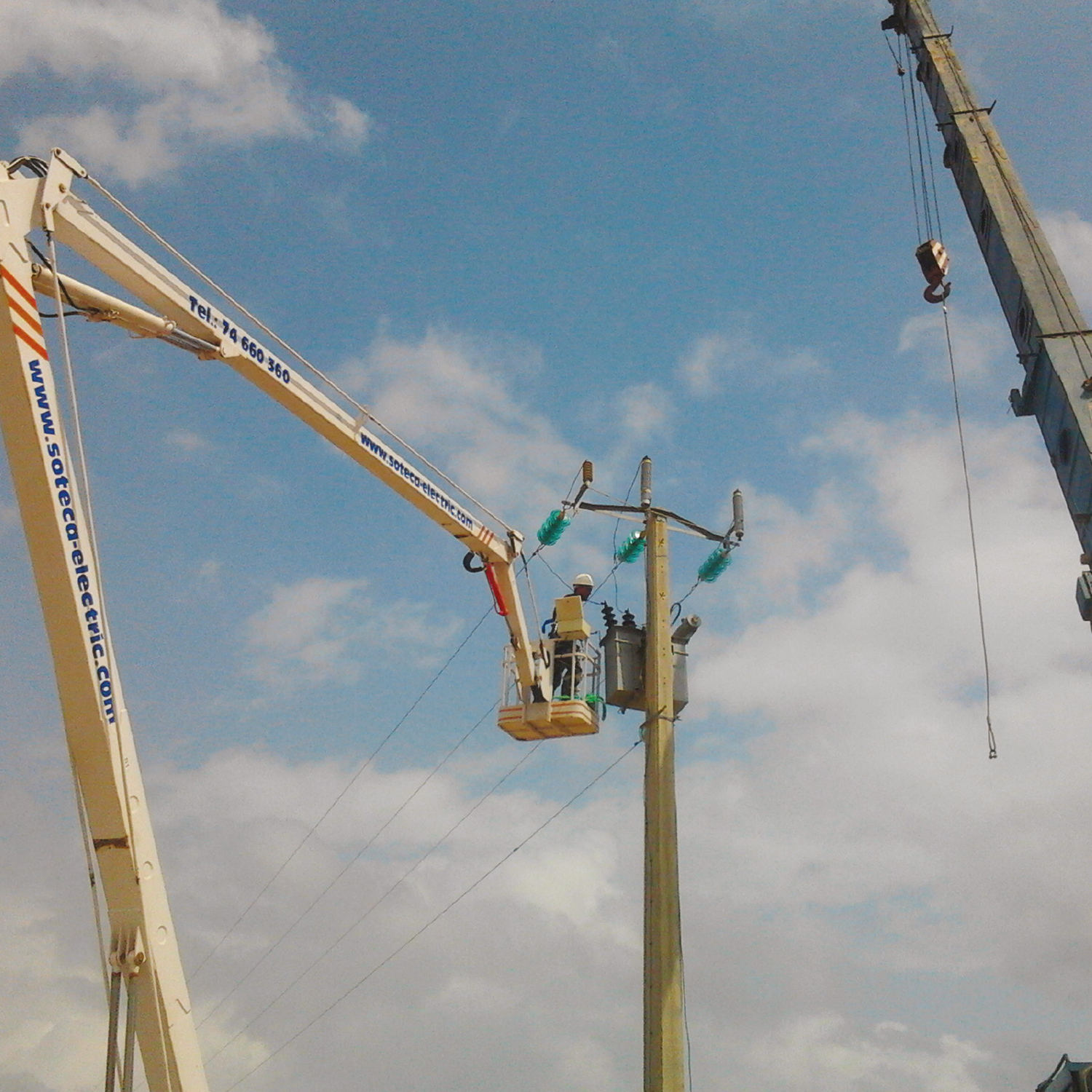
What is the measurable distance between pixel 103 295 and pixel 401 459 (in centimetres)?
503

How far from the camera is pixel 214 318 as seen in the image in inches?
445

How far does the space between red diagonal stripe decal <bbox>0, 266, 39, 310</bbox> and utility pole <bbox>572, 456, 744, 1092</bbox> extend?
867cm

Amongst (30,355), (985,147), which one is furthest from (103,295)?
(985,147)

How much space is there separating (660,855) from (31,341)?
8763 mm

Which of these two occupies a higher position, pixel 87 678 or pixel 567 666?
pixel 567 666

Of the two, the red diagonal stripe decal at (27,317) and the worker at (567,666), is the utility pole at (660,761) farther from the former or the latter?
the red diagonal stripe decal at (27,317)

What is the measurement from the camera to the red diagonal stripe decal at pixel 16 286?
28.6 ft

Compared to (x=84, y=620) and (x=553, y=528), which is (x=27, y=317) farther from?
(x=553, y=528)

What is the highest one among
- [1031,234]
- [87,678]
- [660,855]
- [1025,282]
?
[1031,234]

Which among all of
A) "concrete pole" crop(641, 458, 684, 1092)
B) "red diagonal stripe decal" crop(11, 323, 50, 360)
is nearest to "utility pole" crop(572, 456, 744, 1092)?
"concrete pole" crop(641, 458, 684, 1092)

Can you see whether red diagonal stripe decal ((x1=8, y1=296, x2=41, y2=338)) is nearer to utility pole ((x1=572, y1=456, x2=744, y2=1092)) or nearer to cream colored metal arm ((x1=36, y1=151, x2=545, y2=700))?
cream colored metal arm ((x1=36, y1=151, x2=545, y2=700))

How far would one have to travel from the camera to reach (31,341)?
885cm

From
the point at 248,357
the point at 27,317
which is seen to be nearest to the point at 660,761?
the point at 248,357

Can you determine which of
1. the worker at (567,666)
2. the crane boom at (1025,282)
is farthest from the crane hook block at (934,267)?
the worker at (567,666)
